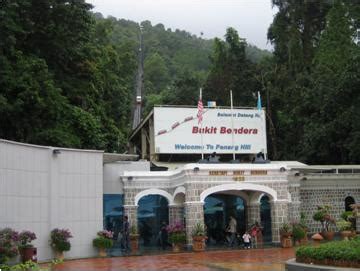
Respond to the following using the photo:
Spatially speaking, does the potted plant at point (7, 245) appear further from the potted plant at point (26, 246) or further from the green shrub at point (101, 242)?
Answer: the green shrub at point (101, 242)

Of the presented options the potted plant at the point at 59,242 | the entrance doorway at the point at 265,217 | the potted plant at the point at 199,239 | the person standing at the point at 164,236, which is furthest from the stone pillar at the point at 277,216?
the potted plant at the point at 59,242

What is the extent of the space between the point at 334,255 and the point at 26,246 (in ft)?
33.4

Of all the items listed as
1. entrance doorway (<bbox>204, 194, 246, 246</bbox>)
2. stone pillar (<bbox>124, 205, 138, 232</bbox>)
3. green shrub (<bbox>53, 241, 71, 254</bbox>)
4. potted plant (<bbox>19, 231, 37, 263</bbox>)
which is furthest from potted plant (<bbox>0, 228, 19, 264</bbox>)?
entrance doorway (<bbox>204, 194, 246, 246</bbox>)

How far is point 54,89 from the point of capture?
28750 mm

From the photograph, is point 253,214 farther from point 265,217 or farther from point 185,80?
point 185,80

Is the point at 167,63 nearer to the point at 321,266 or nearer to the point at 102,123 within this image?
the point at 102,123

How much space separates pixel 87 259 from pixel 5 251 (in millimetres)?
5360

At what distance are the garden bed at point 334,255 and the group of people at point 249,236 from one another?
1012 centimetres

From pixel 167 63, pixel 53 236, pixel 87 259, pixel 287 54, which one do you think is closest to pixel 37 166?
pixel 53 236

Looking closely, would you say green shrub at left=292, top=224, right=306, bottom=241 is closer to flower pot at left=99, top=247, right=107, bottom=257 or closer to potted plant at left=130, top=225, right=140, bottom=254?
potted plant at left=130, top=225, right=140, bottom=254

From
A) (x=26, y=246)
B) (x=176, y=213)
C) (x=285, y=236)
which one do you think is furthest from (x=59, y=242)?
(x=285, y=236)

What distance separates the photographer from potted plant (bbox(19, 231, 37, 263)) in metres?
19.0

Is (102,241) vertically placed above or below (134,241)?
above

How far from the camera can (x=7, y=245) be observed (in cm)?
1762
